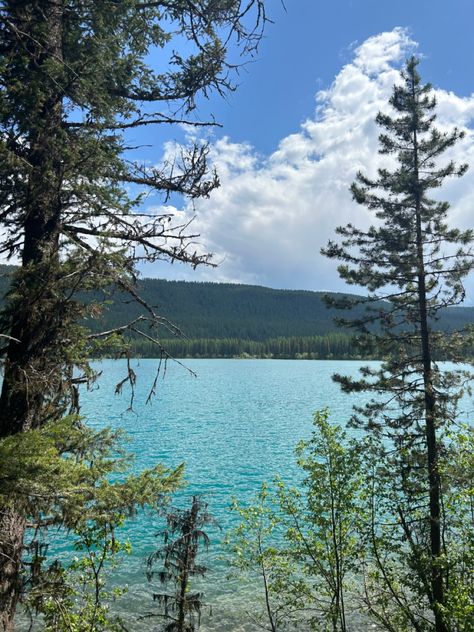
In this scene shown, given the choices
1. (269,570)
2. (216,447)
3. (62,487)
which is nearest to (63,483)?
(62,487)

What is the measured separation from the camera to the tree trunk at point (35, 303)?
4422mm

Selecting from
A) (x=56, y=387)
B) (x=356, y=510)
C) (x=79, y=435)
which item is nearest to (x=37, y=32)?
(x=56, y=387)

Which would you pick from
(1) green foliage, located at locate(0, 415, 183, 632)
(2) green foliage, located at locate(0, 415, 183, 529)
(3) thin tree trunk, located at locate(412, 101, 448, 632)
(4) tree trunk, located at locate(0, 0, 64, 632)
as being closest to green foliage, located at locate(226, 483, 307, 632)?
(3) thin tree trunk, located at locate(412, 101, 448, 632)

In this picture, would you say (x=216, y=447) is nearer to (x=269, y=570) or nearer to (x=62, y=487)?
(x=269, y=570)

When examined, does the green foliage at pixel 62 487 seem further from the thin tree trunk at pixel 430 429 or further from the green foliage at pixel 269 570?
the thin tree trunk at pixel 430 429

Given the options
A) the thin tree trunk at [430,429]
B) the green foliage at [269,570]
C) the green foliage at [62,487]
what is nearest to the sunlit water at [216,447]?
the green foliage at [269,570]

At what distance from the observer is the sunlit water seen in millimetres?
12836

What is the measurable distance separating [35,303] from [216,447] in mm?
27749

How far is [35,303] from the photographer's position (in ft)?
14.8

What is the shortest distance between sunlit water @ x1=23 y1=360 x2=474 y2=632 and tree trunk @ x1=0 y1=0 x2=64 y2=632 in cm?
92

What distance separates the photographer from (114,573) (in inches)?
545

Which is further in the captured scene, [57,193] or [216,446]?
[216,446]

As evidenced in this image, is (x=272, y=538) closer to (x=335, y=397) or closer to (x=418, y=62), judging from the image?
(x=418, y=62)

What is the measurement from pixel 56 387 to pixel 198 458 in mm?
23877
